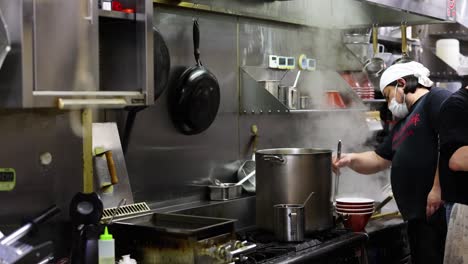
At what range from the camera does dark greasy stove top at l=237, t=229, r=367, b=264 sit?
111 inches

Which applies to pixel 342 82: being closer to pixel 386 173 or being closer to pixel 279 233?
pixel 386 173

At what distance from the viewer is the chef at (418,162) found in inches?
145

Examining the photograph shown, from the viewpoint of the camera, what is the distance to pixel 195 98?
346 centimetres

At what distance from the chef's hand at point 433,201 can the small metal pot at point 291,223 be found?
0.90 metres

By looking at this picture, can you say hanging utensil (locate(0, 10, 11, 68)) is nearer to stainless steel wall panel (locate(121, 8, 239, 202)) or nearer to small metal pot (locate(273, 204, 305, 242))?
stainless steel wall panel (locate(121, 8, 239, 202))

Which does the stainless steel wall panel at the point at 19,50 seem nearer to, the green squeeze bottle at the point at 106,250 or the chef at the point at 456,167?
the green squeeze bottle at the point at 106,250

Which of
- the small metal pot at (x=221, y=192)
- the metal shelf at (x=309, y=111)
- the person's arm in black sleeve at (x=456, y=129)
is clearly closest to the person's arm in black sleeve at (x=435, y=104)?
the person's arm in black sleeve at (x=456, y=129)

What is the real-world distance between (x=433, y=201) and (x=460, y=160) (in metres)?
0.51

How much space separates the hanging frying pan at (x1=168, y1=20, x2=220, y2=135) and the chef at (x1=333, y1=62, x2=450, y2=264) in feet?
2.91

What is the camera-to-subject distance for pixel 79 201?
2539 millimetres

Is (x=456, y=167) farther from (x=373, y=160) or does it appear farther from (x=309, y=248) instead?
(x=373, y=160)

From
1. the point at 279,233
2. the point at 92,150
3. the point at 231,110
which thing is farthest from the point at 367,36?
the point at 92,150

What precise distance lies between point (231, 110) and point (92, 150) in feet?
3.97

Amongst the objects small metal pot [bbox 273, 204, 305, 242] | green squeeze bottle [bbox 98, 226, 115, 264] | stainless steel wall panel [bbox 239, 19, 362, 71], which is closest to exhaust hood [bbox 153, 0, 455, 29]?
stainless steel wall panel [bbox 239, 19, 362, 71]
